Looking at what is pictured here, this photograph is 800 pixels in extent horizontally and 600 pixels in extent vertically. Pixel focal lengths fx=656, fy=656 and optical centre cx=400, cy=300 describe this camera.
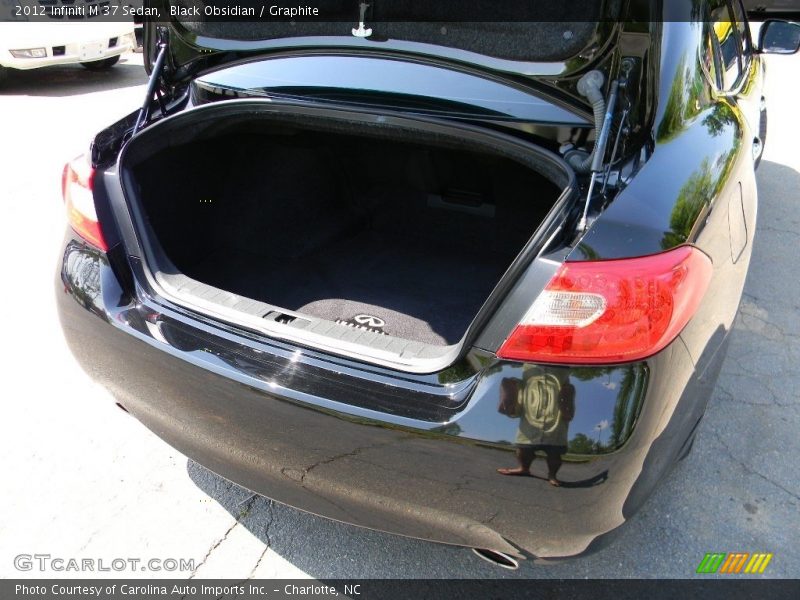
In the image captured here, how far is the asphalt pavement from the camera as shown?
185 centimetres

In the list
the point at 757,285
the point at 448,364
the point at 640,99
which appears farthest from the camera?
the point at 757,285

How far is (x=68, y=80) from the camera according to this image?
793cm

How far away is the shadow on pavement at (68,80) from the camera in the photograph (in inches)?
288

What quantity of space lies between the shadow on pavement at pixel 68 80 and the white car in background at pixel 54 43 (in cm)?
24

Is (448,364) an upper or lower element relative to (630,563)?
upper

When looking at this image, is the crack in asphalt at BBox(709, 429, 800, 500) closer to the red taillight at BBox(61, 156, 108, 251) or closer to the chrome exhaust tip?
the chrome exhaust tip

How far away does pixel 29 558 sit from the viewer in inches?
74.2

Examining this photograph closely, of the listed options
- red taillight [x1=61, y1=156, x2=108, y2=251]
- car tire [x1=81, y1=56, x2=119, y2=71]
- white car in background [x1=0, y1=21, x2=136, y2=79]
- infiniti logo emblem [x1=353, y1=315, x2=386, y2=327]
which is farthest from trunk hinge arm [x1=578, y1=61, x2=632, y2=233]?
Answer: car tire [x1=81, y1=56, x2=119, y2=71]

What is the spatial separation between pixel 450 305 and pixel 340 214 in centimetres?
79

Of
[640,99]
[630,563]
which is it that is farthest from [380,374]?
[630,563]

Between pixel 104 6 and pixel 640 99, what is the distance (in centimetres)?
804

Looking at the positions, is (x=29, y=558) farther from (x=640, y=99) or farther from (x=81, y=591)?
(x=640, y=99)

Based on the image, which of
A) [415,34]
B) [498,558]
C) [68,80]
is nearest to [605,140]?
[415,34]

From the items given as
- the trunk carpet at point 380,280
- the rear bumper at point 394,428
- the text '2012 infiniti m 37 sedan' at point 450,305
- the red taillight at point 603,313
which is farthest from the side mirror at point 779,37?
the red taillight at point 603,313
